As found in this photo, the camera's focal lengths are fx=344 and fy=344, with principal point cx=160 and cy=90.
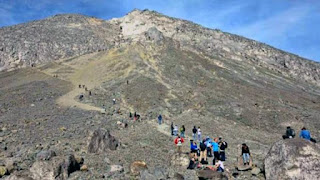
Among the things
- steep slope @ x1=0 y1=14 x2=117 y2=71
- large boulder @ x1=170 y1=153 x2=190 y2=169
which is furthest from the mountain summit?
large boulder @ x1=170 y1=153 x2=190 y2=169

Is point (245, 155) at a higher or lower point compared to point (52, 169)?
higher

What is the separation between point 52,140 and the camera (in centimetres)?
3344

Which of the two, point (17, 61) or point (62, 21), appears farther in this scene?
point (62, 21)

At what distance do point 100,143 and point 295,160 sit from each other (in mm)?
Result: 15861

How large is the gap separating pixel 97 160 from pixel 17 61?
78.1 metres

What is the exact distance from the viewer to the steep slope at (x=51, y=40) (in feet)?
311

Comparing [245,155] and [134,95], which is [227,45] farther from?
[245,155]

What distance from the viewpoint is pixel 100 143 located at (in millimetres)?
28031

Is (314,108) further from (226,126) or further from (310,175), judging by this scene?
(310,175)

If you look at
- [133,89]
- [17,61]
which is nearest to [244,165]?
[133,89]

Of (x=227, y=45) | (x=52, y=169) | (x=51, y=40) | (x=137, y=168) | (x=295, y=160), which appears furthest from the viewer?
(x=227, y=45)

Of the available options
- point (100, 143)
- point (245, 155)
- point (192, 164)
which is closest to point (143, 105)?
point (100, 143)

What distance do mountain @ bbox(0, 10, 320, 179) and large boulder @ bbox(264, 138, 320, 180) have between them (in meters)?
4.94

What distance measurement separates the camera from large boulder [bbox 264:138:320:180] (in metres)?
17.0
